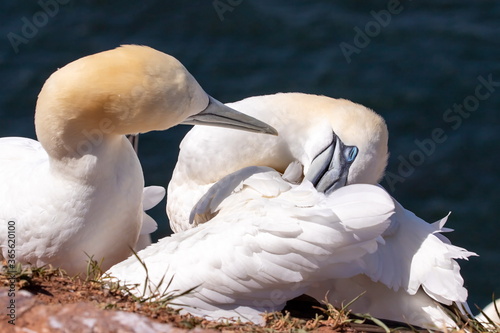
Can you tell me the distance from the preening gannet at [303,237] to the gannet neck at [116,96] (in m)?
0.74

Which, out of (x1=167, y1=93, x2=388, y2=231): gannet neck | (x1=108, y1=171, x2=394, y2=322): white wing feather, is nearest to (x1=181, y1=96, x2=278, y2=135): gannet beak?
(x1=167, y1=93, x2=388, y2=231): gannet neck

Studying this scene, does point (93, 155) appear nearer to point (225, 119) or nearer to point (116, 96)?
point (116, 96)

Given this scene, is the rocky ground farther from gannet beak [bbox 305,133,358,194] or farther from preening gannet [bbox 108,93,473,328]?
gannet beak [bbox 305,133,358,194]

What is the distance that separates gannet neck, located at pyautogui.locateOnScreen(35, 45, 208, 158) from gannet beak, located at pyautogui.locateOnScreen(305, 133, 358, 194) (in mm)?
1170

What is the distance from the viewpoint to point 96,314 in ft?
13.8

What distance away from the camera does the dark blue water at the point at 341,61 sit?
934 centimetres

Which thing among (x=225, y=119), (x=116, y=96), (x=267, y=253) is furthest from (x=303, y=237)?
(x=116, y=96)

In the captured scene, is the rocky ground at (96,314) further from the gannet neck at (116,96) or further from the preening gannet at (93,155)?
the gannet neck at (116,96)

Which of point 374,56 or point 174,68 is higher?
point 174,68

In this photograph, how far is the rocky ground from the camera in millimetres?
4117

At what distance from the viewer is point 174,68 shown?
5.00 m

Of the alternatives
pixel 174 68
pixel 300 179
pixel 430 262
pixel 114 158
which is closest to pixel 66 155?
pixel 114 158

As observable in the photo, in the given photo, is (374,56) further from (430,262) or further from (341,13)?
(430,262)

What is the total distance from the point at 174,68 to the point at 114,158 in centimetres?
77
